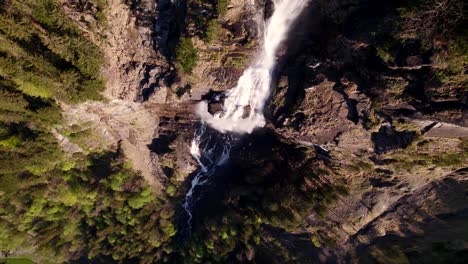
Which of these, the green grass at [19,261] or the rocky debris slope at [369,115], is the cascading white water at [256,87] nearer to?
the rocky debris slope at [369,115]

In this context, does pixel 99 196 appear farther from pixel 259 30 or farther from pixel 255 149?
pixel 259 30

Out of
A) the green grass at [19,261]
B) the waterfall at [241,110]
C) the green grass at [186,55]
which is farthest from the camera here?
the green grass at [19,261]

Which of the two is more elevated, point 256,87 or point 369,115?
point 369,115

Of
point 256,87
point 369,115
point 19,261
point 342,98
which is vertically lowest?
point 19,261

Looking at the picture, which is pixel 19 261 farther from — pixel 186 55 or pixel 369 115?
pixel 369 115

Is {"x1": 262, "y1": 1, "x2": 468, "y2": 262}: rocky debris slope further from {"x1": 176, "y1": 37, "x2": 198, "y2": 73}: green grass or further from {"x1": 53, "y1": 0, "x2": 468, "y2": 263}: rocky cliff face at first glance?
{"x1": 176, "y1": 37, "x2": 198, "y2": 73}: green grass

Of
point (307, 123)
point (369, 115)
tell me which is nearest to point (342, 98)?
point (369, 115)

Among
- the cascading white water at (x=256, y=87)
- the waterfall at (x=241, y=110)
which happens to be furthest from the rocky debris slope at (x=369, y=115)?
the waterfall at (x=241, y=110)

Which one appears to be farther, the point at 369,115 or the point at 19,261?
the point at 19,261
